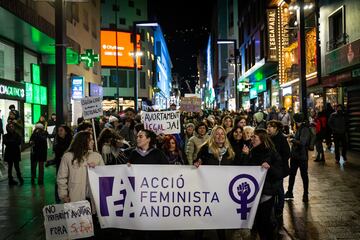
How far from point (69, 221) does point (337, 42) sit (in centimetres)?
1639

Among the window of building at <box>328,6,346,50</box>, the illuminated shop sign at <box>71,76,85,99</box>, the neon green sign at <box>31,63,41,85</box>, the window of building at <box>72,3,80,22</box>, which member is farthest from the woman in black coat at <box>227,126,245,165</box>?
the window of building at <box>72,3,80,22</box>

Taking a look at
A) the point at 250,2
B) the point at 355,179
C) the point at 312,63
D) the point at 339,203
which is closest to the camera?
the point at 339,203

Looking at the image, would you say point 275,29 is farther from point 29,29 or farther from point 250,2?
point 29,29

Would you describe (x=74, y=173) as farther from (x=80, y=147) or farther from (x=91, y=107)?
(x=91, y=107)

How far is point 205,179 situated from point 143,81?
212ft

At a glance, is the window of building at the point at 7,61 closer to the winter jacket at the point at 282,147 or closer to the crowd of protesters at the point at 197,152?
the crowd of protesters at the point at 197,152

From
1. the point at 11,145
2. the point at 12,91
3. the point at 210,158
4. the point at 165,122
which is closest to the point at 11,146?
the point at 11,145

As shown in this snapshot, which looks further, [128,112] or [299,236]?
[128,112]

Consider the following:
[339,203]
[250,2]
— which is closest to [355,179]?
[339,203]

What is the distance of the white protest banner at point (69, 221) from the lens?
5.75 m

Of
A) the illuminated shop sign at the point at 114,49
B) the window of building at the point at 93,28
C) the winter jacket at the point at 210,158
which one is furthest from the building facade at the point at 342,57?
the illuminated shop sign at the point at 114,49

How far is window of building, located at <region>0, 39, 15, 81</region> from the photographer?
1976 cm

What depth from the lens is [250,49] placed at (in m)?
42.6

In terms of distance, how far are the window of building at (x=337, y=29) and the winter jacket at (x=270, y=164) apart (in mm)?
13649
